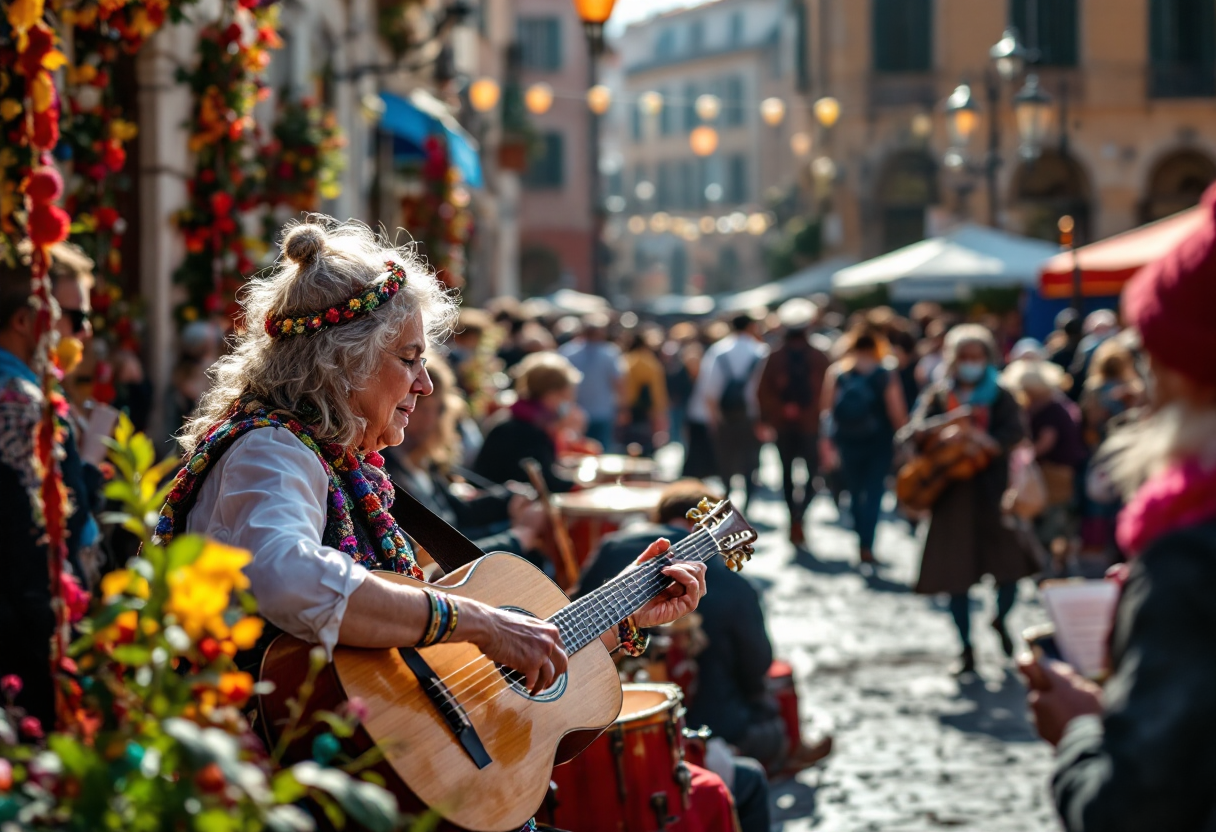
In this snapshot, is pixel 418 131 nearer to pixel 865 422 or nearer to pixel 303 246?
pixel 865 422

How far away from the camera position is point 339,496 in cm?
288

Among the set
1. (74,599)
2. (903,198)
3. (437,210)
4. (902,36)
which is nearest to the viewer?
(74,599)

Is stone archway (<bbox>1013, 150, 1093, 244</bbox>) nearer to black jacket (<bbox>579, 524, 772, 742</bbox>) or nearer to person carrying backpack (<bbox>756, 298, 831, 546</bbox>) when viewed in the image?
person carrying backpack (<bbox>756, 298, 831, 546</bbox>)

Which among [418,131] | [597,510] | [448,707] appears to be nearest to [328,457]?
[448,707]

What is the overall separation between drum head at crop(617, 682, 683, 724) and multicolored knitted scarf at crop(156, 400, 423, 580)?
3.85 ft

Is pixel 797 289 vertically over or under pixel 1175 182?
under

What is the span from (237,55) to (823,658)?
4.50 m

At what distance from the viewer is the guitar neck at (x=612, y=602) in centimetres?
324

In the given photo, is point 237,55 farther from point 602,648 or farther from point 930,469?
point 602,648

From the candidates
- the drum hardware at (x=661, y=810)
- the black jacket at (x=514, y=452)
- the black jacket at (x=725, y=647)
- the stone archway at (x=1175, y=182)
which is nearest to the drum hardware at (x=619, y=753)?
the drum hardware at (x=661, y=810)

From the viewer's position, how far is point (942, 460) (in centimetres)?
823

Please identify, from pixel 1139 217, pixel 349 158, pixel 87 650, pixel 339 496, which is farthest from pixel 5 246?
pixel 1139 217

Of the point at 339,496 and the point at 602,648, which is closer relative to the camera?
the point at 339,496

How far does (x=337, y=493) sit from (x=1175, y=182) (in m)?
35.3
